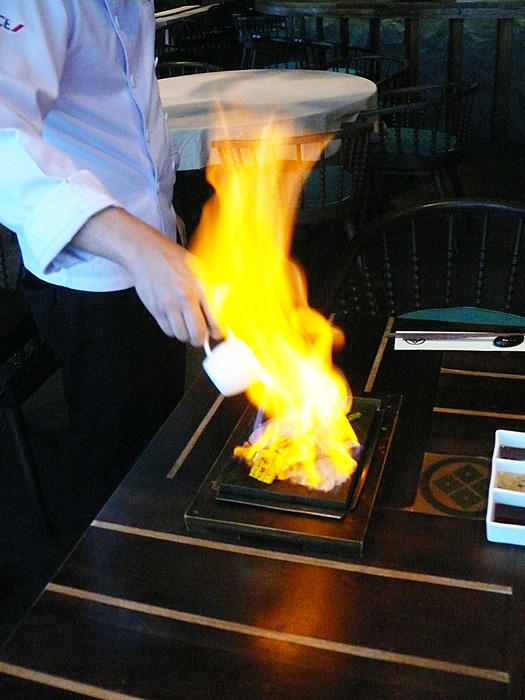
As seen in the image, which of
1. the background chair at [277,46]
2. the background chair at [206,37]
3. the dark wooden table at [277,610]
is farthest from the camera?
the background chair at [206,37]

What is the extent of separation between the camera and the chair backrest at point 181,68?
4.67m

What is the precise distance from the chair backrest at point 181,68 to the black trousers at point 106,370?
3172 millimetres

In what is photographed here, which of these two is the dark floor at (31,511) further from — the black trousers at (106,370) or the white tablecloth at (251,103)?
the white tablecloth at (251,103)

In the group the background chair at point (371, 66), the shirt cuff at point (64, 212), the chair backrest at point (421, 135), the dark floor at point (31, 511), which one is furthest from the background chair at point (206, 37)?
the shirt cuff at point (64, 212)

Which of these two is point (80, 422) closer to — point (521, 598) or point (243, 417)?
point (243, 417)

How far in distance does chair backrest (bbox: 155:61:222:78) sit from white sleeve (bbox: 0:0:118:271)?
351 cm

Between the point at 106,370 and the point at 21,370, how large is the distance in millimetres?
405

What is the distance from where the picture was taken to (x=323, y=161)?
127 inches

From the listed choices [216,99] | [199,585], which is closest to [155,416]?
[199,585]

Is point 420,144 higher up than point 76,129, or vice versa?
point 76,129

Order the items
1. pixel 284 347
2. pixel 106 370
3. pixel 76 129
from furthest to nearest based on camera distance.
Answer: pixel 106 370
pixel 76 129
pixel 284 347

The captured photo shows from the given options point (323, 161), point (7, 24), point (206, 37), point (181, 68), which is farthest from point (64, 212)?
point (206, 37)

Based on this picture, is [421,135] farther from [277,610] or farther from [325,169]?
[277,610]

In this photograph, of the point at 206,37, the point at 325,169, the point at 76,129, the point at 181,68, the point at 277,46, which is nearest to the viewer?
the point at 76,129
